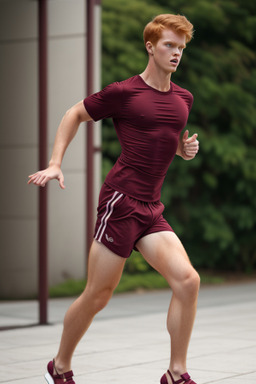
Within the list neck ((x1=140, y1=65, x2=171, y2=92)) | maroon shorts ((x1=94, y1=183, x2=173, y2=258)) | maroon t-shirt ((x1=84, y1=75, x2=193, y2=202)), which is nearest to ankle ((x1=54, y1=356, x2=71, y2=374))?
maroon shorts ((x1=94, y1=183, x2=173, y2=258))

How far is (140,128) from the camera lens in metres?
4.70

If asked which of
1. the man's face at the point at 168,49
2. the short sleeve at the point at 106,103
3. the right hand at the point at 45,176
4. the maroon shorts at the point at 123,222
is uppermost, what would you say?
the man's face at the point at 168,49

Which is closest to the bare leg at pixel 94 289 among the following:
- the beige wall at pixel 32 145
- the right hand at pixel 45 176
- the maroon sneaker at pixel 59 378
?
the maroon sneaker at pixel 59 378

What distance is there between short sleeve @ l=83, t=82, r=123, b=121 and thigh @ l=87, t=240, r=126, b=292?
72cm

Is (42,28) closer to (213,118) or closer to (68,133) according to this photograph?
(68,133)

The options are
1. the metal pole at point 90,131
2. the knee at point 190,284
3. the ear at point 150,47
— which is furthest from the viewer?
the metal pole at point 90,131

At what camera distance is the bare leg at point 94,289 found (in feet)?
15.4

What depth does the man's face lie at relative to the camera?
473 centimetres

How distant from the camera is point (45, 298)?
875 cm

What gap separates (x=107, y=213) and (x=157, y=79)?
30.8 inches

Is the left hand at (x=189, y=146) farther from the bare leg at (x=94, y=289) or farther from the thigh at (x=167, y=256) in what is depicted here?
the bare leg at (x=94, y=289)

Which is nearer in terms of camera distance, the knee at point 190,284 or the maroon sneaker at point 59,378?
the knee at point 190,284

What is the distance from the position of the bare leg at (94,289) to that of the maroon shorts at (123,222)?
0.18 feet

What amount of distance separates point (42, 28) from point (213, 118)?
7451mm
